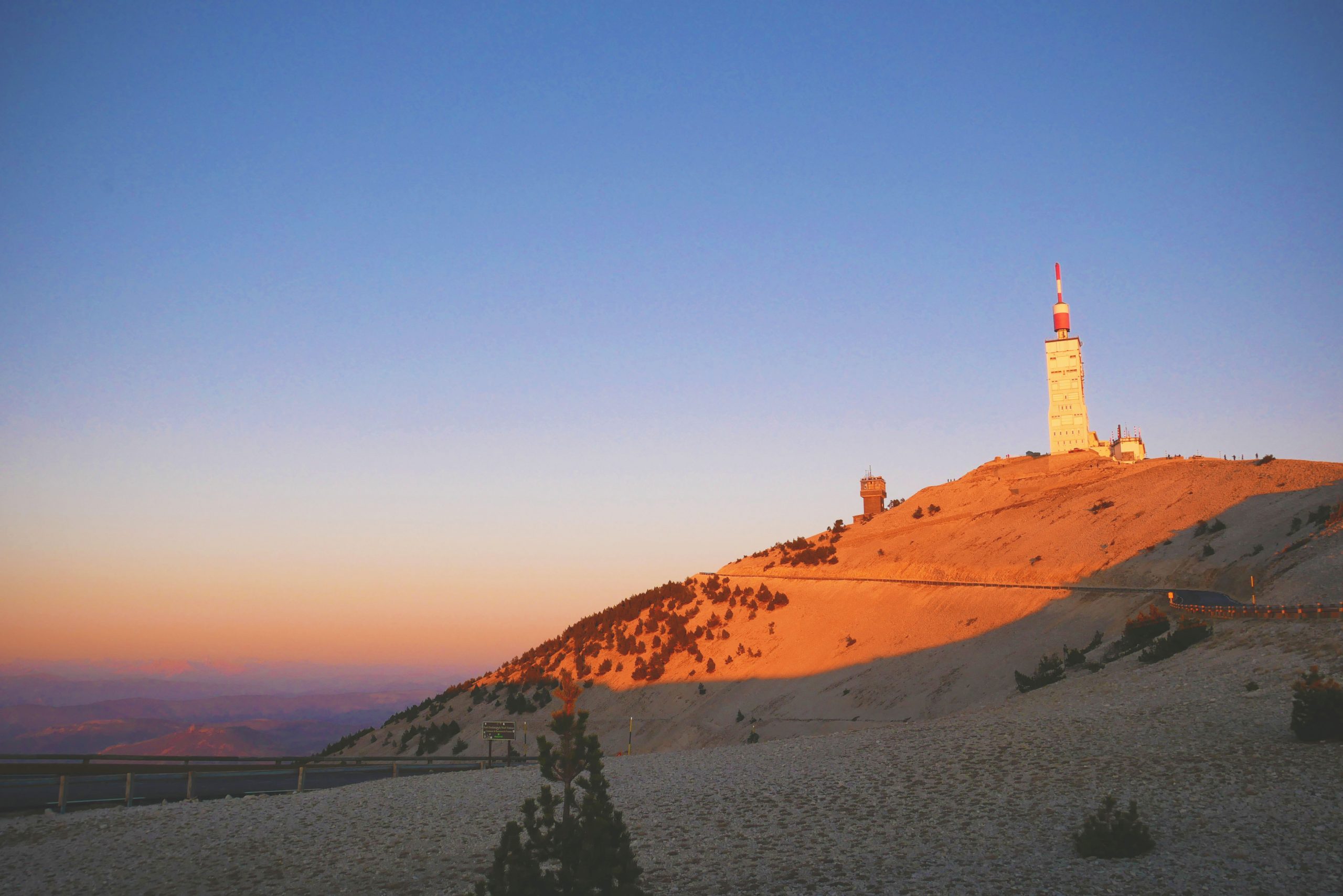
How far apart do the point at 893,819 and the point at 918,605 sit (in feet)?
123

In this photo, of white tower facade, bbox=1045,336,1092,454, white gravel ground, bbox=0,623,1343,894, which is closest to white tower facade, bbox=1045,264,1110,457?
white tower facade, bbox=1045,336,1092,454

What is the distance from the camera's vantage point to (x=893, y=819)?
1416 centimetres

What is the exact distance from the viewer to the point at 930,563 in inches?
2393

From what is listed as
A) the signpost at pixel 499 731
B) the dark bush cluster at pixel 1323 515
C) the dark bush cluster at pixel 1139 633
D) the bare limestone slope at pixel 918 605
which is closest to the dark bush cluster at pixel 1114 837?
the bare limestone slope at pixel 918 605

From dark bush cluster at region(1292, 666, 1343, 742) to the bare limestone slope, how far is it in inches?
568

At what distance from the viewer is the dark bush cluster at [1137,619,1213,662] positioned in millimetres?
26000

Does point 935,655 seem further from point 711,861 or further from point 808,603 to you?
point 711,861

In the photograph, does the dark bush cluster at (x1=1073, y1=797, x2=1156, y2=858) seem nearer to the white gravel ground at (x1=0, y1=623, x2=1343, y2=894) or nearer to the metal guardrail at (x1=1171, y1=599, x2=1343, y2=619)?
the white gravel ground at (x1=0, y1=623, x2=1343, y2=894)

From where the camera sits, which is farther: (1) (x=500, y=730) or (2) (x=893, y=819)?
(1) (x=500, y=730)

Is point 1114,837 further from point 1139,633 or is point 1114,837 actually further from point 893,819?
point 1139,633

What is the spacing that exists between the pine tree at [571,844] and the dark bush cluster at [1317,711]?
475 inches

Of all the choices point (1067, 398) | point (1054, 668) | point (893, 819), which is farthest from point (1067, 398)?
point (893, 819)

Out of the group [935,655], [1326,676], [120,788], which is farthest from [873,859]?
[935,655]

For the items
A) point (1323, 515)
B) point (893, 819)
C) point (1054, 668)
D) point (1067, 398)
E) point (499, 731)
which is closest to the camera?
point (893, 819)
